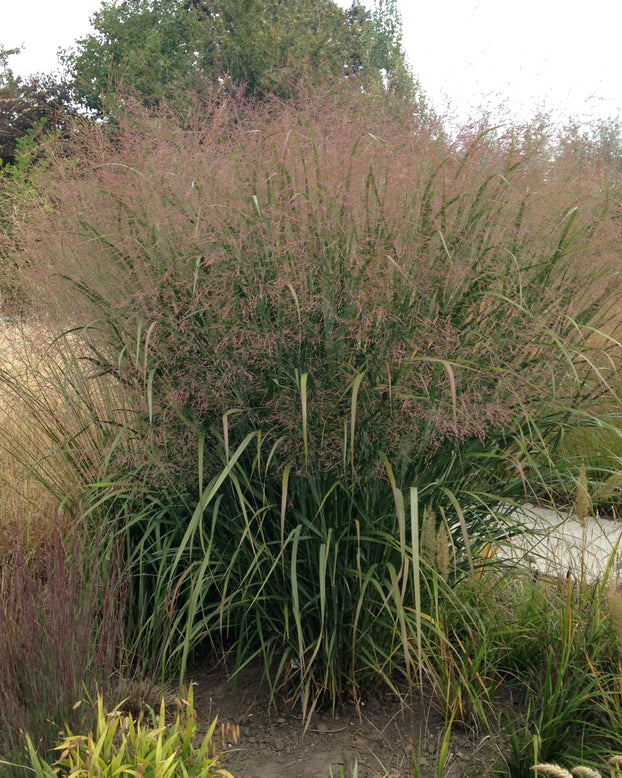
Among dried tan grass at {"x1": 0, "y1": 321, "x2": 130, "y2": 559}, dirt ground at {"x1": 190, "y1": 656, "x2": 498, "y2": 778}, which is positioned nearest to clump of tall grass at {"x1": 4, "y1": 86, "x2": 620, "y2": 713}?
dirt ground at {"x1": 190, "y1": 656, "x2": 498, "y2": 778}

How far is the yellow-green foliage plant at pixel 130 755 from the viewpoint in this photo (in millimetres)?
1657

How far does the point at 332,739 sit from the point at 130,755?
0.66m

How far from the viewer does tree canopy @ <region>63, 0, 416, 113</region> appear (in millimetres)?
19422

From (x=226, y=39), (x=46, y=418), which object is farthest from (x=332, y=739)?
(x=226, y=39)

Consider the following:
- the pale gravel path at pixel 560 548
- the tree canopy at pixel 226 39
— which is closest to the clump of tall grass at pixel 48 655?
the pale gravel path at pixel 560 548

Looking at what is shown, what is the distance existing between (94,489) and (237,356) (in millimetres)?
786

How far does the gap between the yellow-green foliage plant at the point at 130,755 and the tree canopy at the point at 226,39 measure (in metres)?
16.7

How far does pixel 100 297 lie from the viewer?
2512mm

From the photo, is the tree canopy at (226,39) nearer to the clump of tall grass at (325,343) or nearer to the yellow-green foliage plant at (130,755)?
the clump of tall grass at (325,343)

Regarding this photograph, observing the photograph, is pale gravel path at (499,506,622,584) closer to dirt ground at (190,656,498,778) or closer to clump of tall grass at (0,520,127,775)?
dirt ground at (190,656,498,778)

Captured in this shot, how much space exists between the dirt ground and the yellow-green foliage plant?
0.15 m

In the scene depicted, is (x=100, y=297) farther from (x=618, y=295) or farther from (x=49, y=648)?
(x=618, y=295)

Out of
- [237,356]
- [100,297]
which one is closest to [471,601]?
[237,356]

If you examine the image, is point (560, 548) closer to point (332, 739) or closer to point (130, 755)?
point (332, 739)
